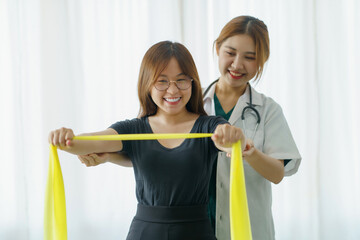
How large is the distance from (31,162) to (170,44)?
1760 millimetres

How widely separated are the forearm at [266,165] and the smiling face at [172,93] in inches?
12.2

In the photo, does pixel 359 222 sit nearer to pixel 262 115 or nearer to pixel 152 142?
pixel 262 115

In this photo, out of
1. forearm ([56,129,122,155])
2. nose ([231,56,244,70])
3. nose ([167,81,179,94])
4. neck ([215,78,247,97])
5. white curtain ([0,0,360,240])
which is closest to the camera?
forearm ([56,129,122,155])

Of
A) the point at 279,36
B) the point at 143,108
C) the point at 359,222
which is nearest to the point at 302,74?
the point at 279,36

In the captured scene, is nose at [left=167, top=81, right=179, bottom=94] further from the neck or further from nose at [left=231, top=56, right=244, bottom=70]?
the neck

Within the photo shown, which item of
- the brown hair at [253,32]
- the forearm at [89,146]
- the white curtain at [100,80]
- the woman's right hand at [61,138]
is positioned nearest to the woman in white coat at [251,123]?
the brown hair at [253,32]

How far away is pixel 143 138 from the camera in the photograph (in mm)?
1339

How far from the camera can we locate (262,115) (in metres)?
1.89

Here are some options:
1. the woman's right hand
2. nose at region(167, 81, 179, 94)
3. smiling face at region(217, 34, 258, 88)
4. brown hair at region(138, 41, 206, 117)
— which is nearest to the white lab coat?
smiling face at region(217, 34, 258, 88)

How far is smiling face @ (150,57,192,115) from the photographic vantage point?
153cm

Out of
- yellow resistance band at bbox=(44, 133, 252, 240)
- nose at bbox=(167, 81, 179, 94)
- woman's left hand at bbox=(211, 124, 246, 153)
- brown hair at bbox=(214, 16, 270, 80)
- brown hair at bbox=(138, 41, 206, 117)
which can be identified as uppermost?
brown hair at bbox=(214, 16, 270, 80)

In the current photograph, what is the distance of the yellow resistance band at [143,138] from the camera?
1.34 meters

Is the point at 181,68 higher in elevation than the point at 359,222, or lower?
higher

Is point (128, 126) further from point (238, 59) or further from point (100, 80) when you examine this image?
point (100, 80)
